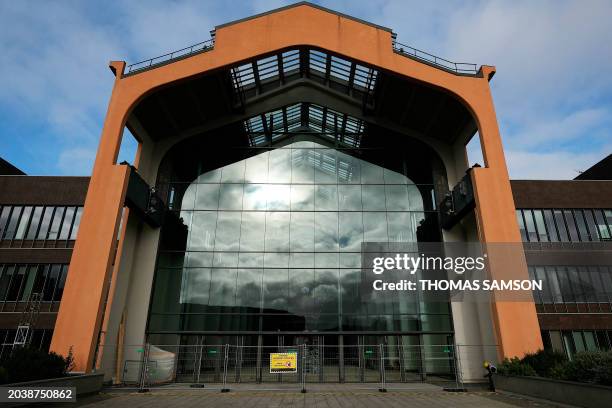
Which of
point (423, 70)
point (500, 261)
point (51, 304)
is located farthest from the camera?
point (51, 304)

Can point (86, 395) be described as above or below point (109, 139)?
below

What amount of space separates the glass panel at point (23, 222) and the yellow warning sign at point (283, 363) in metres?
20.1

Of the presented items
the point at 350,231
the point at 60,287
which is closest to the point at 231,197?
the point at 350,231

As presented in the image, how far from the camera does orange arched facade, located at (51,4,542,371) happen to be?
15.2 meters

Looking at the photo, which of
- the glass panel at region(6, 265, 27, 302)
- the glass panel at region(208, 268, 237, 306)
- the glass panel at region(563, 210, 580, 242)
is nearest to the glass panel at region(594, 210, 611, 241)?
the glass panel at region(563, 210, 580, 242)

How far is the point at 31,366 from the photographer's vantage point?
11250 mm

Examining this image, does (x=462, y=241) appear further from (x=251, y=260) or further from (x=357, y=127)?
(x=251, y=260)

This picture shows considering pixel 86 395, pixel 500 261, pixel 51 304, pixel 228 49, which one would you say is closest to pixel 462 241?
pixel 500 261

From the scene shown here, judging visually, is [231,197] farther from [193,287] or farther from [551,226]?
[551,226]

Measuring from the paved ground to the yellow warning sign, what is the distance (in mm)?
1348

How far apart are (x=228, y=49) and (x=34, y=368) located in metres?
16.1

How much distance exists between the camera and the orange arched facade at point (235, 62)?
15.2 m

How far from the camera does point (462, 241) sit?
21.0 metres

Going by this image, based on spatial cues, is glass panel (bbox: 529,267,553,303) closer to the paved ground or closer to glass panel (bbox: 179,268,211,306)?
the paved ground
